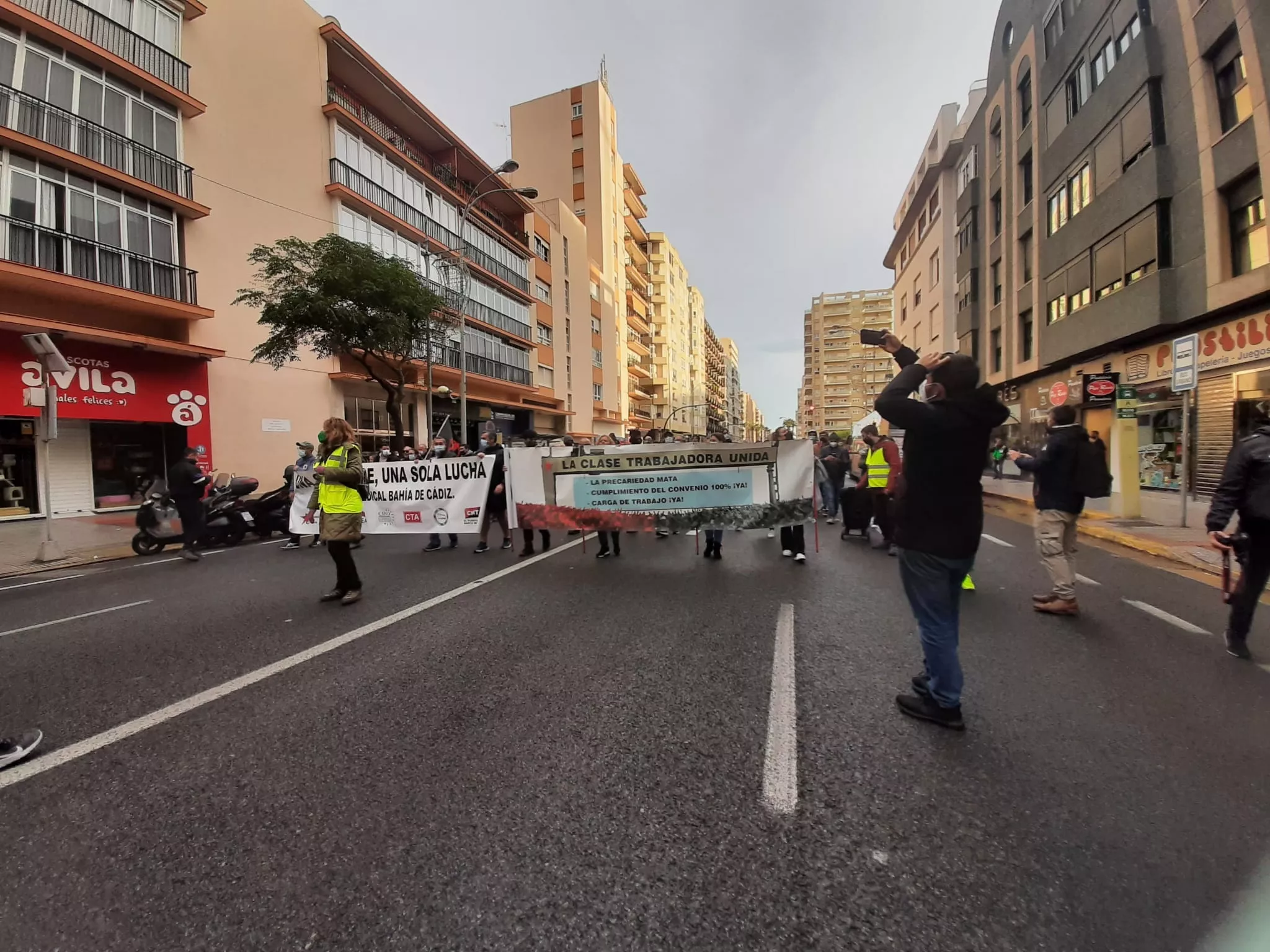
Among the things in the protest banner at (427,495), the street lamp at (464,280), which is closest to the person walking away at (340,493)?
the protest banner at (427,495)

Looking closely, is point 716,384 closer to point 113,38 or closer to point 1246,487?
point 113,38

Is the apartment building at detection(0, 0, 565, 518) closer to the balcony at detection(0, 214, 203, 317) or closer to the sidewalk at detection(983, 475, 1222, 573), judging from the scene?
the balcony at detection(0, 214, 203, 317)

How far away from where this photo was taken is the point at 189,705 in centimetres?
349

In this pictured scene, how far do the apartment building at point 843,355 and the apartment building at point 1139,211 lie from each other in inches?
3424

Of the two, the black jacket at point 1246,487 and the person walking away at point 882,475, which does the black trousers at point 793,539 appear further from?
the black jacket at point 1246,487

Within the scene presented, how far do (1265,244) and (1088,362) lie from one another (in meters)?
8.23

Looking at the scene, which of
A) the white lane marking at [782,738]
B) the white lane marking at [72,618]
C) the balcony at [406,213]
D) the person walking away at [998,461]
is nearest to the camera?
the white lane marking at [782,738]

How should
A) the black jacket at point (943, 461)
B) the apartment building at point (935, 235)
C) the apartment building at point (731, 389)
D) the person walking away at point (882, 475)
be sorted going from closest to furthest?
the black jacket at point (943, 461) → the person walking away at point (882, 475) → the apartment building at point (935, 235) → the apartment building at point (731, 389)

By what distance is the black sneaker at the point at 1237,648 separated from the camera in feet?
13.4

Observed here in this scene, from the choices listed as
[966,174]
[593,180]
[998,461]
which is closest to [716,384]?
[593,180]

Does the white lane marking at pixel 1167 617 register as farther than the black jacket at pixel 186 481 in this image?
No

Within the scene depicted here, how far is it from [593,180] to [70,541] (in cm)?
4742

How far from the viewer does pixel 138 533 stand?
1001 centimetres

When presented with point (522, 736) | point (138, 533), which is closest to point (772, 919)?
point (522, 736)
